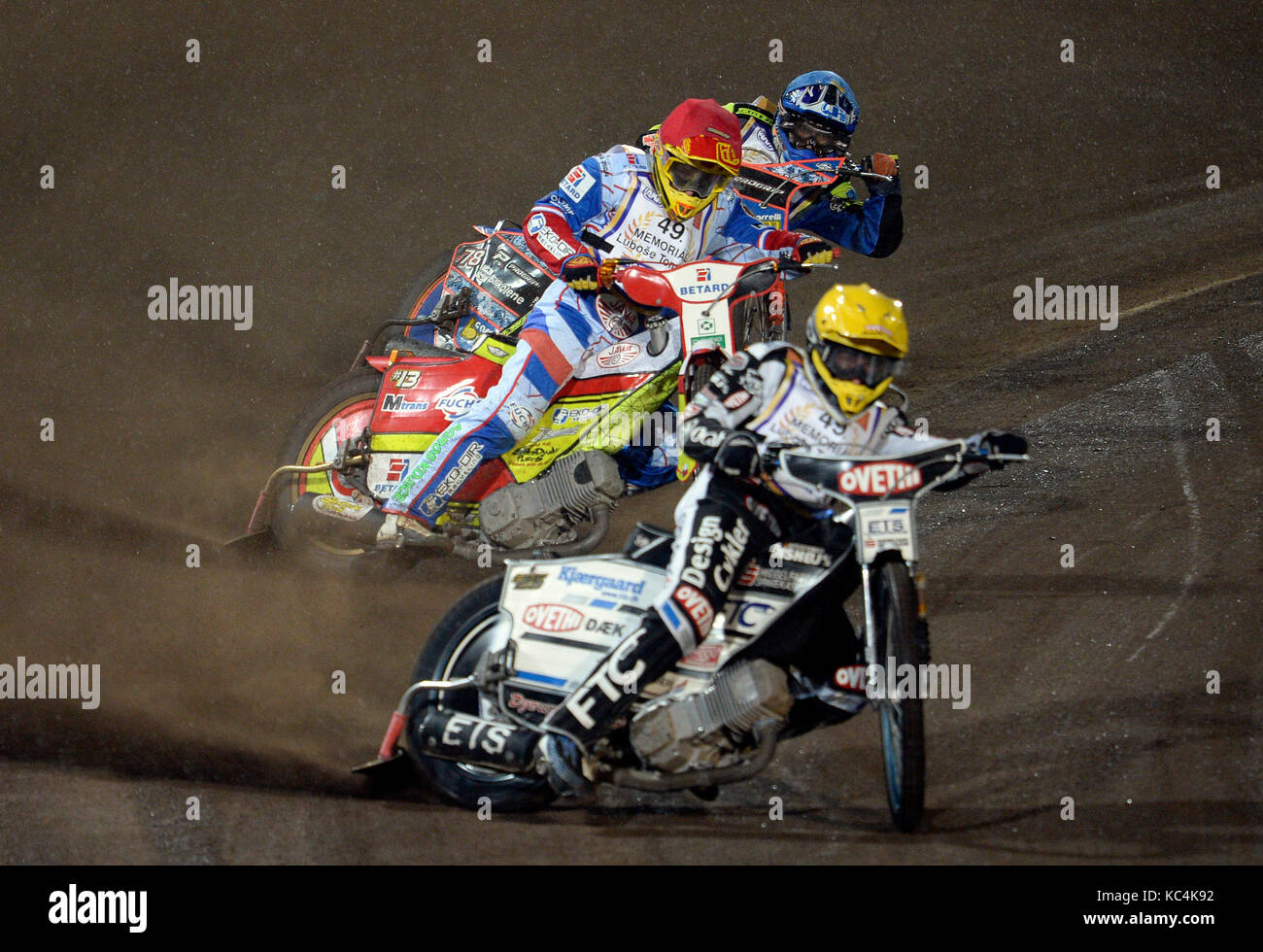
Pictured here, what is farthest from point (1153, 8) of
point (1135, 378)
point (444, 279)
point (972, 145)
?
point (444, 279)

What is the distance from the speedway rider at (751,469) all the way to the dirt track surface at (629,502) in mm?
703

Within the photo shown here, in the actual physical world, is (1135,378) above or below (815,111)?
below

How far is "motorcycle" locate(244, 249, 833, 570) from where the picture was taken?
7.32 m

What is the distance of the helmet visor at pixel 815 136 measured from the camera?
33.4 feet

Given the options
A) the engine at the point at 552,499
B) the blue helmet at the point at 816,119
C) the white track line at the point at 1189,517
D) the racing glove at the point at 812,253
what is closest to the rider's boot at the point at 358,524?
the engine at the point at 552,499

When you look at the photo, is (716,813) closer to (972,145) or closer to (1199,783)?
(1199,783)

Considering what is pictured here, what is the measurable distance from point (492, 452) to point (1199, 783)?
4244 mm

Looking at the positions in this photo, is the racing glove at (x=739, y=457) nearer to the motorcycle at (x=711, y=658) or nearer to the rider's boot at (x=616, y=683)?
the motorcycle at (x=711, y=658)

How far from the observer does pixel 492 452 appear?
330 inches

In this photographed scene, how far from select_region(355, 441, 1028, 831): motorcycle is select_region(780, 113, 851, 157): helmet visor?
478cm

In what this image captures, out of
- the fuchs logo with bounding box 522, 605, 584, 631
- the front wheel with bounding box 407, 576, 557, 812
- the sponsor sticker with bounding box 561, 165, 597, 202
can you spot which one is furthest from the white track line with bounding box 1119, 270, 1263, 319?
the front wheel with bounding box 407, 576, 557, 812

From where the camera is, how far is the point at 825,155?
1027 cm

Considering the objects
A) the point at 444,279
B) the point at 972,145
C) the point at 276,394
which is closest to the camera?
the point at 444,279

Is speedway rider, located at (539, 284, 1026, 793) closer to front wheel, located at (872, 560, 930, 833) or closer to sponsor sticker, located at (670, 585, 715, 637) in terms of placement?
sponsor sticker, located at (670, 585, 715, 637)
